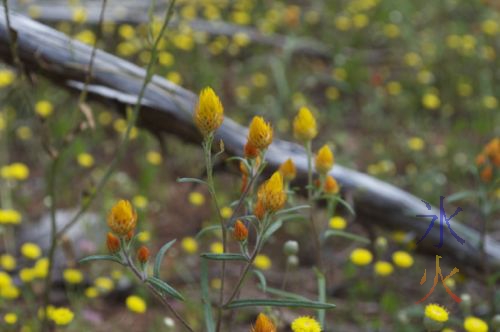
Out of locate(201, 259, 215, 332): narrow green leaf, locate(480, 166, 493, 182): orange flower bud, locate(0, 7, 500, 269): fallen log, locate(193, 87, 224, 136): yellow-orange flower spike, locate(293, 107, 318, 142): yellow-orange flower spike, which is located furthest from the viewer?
locate(0, 7, 500, 269): fallen log

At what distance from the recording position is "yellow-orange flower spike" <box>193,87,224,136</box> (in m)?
1.35

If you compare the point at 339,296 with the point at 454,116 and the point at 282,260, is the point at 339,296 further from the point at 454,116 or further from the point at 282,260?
the point at 454,116

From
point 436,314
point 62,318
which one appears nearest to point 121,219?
point 62,318

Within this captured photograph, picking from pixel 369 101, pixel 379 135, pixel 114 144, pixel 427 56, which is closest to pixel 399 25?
pixel 427 56

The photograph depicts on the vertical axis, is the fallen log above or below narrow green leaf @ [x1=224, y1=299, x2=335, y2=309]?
below

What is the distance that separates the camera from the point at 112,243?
141 cm

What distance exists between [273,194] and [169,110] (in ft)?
3.87

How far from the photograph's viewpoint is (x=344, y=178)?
2586 mm

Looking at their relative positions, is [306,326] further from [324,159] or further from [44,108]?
[44,108]

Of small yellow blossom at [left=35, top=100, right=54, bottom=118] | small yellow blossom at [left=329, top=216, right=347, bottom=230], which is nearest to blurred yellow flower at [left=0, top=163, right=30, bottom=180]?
small yellow blossom at [left=35, top=100, right=54, bottom=118]

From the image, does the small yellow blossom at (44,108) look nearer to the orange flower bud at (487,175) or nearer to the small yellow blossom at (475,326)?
the orange flower bud at (487,175)

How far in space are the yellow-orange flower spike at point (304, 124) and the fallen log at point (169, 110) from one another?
0.73m

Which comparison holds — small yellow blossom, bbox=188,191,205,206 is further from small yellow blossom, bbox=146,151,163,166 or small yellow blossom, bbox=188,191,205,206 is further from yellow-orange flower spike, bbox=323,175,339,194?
yellow-orange flower spike, bbox=323,175,339,194

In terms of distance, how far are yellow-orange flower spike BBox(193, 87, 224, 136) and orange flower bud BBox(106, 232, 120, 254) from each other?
0.31m
